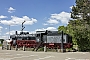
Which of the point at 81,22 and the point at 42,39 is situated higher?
the point at 81,22

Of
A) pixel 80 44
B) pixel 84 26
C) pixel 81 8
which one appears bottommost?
pixel 80 44

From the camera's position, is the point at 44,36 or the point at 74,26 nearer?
the point at 74,26

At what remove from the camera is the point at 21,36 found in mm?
49656

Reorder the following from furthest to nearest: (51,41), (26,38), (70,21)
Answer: (26,38)
(51,41)
(70,21)

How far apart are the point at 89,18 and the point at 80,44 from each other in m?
5.06

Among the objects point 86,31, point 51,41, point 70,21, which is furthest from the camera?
point 51,41

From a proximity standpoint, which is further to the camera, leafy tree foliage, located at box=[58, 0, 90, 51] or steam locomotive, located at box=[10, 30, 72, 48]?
steam locomotive, located at box=[10, 30, 72, 48]

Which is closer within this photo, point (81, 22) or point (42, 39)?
point (81, 22)

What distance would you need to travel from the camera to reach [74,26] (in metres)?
37.9

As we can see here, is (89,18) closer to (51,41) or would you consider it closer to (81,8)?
(81,8)

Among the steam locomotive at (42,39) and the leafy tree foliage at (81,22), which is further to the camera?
the steam locomotive at (42,39)

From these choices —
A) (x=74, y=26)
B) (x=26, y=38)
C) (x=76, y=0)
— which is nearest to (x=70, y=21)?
(x=74, y=26)

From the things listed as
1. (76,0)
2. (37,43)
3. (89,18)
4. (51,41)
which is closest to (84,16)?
(89,18)

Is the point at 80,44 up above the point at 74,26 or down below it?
below
